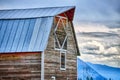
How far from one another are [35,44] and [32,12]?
402 cm

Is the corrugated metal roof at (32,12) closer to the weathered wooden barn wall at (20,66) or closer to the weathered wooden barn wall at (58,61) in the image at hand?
the weathered wooden barn wall at (58,61)

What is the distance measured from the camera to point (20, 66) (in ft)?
127

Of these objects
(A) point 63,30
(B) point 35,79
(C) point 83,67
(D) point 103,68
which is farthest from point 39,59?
(D) point 103,68

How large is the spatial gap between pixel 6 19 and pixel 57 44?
15.4 feet

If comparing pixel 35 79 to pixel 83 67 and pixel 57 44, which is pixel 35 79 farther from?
pixel 83 67

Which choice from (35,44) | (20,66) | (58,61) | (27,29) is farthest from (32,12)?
(20,66)

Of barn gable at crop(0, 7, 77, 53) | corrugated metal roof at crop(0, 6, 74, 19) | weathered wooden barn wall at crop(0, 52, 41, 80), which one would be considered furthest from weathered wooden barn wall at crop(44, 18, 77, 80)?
corrugated metal roof at crop(0, 6, 74, 19)

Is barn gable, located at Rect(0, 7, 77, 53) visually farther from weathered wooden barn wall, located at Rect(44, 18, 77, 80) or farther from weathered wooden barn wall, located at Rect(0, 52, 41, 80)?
weathered wooden barn wall, located at Rect(44, 18, 77, 80)

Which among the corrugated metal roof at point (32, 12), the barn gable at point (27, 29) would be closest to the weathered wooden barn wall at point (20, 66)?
the barn gable at point (27, 29)

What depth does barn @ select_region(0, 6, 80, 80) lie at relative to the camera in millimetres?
38531

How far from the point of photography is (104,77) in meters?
58.6

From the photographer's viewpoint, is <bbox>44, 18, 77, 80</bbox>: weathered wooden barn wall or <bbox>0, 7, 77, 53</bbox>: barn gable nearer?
<bbox>0, 7, 77, 53</bbox>: barn gable

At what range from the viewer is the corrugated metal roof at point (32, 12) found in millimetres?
40594

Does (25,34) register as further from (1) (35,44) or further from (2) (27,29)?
(1) (35,44)
